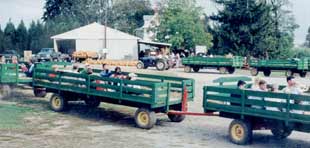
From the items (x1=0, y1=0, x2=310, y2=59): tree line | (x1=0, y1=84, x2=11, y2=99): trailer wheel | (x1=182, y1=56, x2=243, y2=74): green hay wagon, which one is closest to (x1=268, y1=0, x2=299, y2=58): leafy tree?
(x1=0, y1=0, x2=310, y2=59): tree line

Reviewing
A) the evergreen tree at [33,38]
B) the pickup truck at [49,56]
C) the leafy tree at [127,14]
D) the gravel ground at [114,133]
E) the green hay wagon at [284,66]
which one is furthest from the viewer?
the leafy tree at [127,14]

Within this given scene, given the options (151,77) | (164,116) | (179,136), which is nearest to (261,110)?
(179,136)

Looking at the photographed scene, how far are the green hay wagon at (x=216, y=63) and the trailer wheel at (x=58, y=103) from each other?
746 inches

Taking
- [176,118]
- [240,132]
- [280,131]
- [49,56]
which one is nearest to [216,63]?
[49,56]

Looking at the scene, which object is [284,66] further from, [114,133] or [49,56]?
[49,56]

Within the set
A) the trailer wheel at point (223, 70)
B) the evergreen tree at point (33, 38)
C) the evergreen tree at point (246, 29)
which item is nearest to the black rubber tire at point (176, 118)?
the trailer wheel at point (223, 70)

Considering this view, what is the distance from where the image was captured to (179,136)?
997 centimetres

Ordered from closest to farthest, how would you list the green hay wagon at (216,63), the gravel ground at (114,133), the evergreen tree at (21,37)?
1. the gravel ground at (114,133)
2. the green hay wagon at (216,63)
3. the evergreen tree at (21,37)

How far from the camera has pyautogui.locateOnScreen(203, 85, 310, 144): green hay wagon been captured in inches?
331

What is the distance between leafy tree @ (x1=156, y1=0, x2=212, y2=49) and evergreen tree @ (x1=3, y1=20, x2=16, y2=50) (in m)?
19.0

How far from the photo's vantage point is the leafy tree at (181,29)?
4703 centimetres

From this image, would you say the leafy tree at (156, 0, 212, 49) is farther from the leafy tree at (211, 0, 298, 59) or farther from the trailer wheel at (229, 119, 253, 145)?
the trailer wheel at (229, 119, 253, 145)

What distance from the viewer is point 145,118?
35.2 ft

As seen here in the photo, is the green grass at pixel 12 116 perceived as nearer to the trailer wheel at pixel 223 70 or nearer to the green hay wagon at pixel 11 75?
the green hay wagon at pixel 11 75
